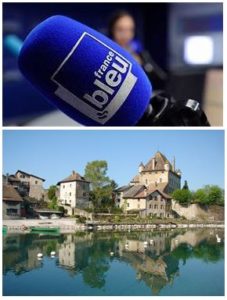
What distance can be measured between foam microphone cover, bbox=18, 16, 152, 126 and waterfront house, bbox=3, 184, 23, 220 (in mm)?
509

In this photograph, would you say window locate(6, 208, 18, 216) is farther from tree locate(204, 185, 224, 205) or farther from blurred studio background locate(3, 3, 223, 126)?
tree locate(204, 185, 224, 205)

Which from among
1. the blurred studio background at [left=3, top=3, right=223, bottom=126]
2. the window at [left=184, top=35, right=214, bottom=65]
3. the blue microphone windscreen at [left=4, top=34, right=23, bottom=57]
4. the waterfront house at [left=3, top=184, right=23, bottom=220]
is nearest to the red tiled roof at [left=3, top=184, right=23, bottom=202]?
the waterfront house at [left=3, top=184, right=23, bottom=220]

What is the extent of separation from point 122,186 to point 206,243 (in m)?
0.28

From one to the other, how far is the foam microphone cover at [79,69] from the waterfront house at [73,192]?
1.60 feet

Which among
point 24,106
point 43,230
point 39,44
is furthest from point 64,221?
point 24,106

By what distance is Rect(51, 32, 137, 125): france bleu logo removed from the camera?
1030 mm

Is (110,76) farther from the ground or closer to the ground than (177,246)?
farther from the ground

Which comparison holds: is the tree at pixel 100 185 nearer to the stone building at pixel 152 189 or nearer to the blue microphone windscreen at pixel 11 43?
the stone building at pixel 152 189

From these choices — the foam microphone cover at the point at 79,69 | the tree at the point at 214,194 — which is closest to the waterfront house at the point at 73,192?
the tree at the point at 214,194

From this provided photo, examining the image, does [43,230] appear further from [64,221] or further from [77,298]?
[77,298]

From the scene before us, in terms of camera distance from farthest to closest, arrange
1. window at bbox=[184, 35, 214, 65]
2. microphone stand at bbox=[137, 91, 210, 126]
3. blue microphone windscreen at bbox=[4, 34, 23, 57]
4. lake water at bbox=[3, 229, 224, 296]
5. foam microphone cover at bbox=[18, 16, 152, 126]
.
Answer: window at bbox=[184, 35, 214, 65]
blue microphone windscreen at bbox=[4, 34, 23, 57]
lake water at bbox=[3, 229, 224, 296]
microphone stand at bbox=[137, 91, 210, 126]
foam microphone cover at bbox=[18, 16, 152, 126]

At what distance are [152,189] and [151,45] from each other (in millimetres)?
3115

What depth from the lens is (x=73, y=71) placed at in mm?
1029

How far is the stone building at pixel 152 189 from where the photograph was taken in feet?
5.05
